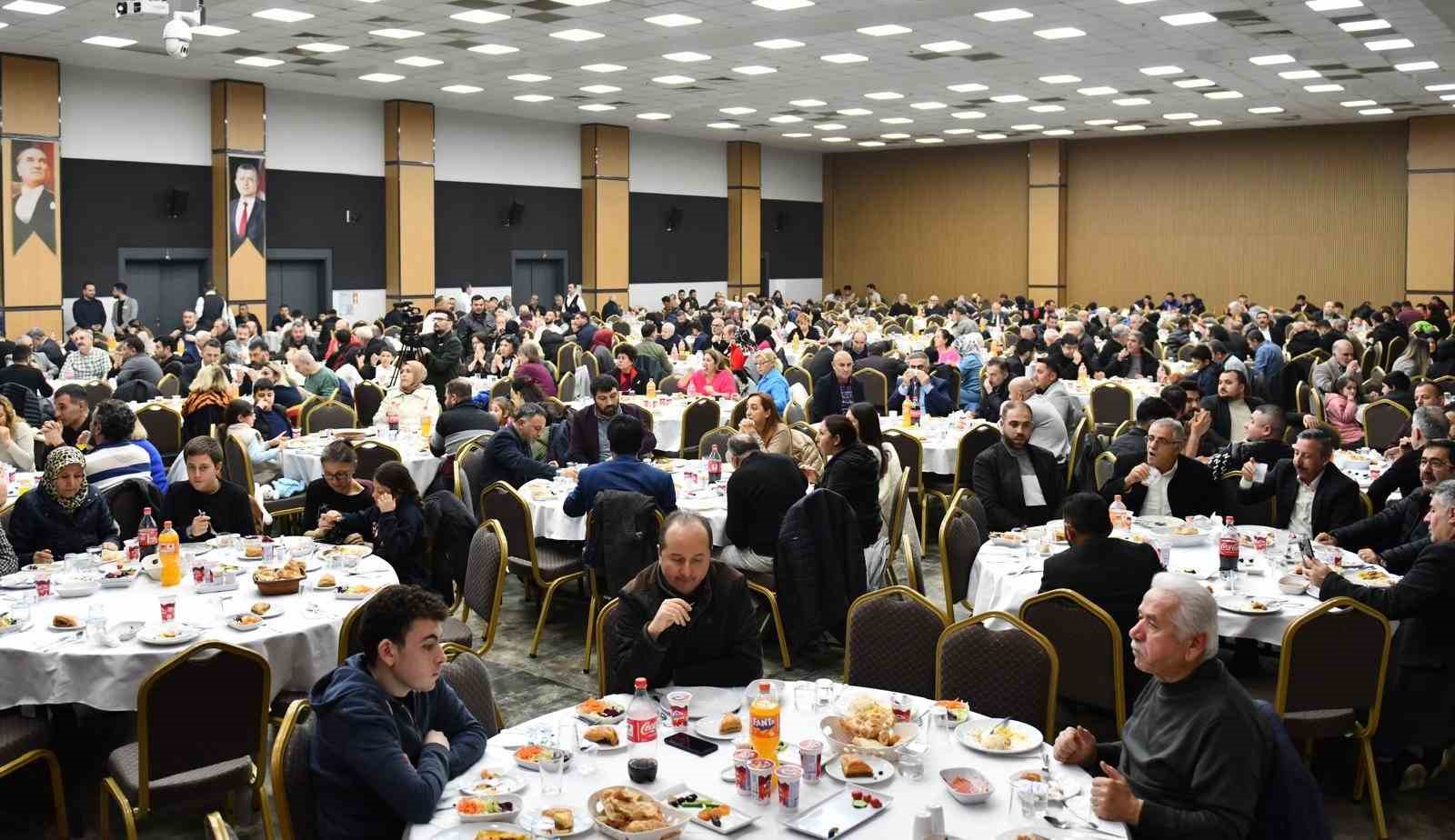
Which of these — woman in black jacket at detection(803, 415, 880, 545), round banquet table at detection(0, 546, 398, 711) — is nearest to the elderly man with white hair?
round banquet table at detection(0, 546, 398, 711)

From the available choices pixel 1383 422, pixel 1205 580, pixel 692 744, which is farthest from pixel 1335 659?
pixel 1383 422

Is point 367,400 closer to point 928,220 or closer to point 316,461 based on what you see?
point 316,461

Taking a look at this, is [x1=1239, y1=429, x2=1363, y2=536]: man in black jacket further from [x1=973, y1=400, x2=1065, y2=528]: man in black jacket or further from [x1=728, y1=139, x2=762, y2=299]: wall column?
[x1=728, y1=139, x2=762, y2=299]: wall column

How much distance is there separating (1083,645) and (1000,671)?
57cm

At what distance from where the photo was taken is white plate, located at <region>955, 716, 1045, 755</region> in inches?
→ 155

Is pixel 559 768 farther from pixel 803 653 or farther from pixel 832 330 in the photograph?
pixel 832 330

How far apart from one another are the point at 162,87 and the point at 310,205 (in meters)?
3.14

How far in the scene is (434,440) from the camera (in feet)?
31.2

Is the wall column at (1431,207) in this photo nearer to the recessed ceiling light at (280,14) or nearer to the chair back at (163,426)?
the recessed ceiling light at (280,14)

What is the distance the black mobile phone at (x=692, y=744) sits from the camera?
3.95 meters

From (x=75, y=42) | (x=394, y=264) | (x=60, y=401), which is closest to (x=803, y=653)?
(x=60, y=401)

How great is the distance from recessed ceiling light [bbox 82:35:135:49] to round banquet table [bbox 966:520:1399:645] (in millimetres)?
14265

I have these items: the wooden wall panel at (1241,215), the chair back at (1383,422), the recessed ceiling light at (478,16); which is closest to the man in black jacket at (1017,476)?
the chair back at (1383,422)

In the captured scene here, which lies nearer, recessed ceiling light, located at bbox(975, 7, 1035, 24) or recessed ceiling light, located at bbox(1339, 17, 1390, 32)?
recessed ceiling light, located at bbox(975, 7, 1035, 24)
